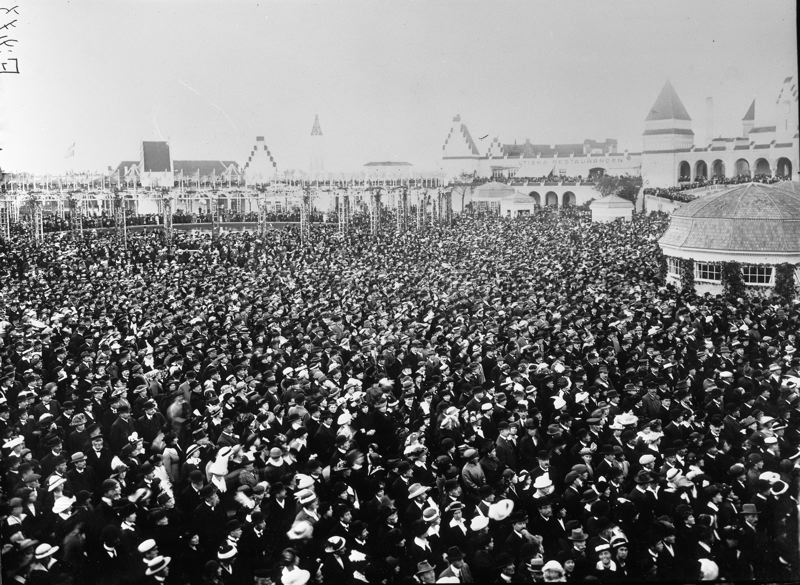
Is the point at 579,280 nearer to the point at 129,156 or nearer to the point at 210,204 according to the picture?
the point at 210,204

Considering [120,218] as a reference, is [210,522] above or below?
below

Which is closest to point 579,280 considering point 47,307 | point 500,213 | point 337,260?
point 500,213

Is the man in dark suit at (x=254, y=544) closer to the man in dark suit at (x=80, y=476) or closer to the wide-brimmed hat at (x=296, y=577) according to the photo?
the wide-brimmed hat at (x=296, y=577)

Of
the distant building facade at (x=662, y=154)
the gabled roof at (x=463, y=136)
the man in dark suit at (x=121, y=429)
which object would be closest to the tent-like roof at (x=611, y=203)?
the distant building facade at (x=662, y=154)

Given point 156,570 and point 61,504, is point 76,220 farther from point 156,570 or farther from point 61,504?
point 156,570

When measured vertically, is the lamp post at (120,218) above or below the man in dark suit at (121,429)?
above

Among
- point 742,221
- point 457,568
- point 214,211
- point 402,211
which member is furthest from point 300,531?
point 742,221
